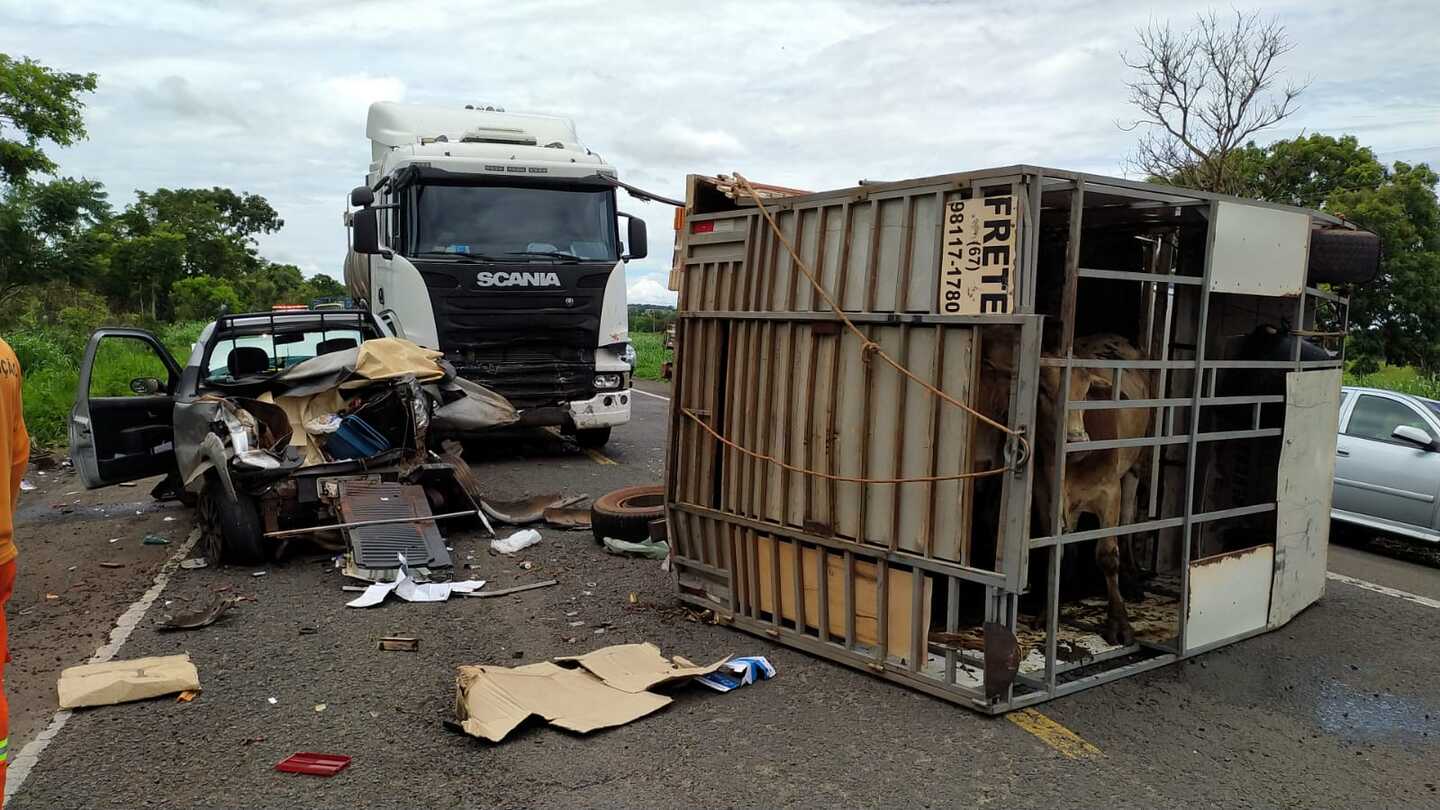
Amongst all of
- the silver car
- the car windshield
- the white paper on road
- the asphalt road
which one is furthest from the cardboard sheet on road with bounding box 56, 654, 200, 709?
the silver car

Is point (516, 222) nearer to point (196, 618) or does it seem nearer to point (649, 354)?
point (196, 618)

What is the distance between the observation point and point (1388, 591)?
22.9 feet

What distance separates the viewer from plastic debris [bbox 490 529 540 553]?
7.62 meters

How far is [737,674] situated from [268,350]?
20.9 feet

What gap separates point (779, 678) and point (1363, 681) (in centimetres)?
313

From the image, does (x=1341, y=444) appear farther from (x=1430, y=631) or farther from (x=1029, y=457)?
(x=1029, y=457)

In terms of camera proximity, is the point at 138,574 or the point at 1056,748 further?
the point at 138,574

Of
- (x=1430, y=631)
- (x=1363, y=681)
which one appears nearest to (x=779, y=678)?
(x=1363, y=681)

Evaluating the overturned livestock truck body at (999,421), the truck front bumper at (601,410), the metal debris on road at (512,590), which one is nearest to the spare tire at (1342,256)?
the overturned livestock truck body at (999,421)

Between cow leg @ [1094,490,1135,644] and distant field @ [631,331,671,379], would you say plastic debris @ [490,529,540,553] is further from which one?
distant field @ [631,331,671,379]

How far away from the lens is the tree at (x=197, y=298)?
46.4 meters

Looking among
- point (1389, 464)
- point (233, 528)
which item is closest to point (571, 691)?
point (233, 528)

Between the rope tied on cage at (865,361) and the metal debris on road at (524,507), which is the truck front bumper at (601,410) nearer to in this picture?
the metal debris on road at (524,507)

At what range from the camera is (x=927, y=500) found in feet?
15.5
